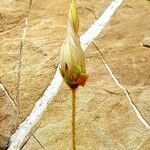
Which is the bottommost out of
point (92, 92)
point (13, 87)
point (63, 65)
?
point (92, 92)

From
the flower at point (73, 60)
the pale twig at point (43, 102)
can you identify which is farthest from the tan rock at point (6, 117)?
the flower at point (73, 60)

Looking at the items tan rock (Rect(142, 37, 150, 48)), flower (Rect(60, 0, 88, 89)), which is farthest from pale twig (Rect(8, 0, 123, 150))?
flower (Rect(60, 0, 88, 89))

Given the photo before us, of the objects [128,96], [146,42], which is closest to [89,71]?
[128,96]

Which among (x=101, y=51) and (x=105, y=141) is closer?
(x=105, y=141)

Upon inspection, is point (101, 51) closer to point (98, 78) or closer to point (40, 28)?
point (98, 78)

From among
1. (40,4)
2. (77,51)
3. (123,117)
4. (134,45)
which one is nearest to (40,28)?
(40,4)

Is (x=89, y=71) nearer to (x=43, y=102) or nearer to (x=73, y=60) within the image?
(x=43, y=102)
